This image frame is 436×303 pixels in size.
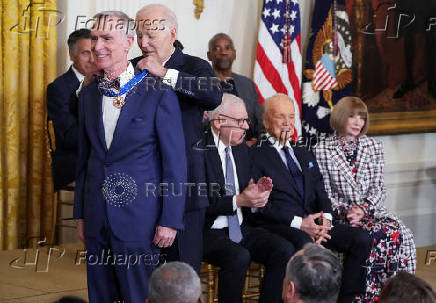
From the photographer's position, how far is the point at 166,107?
3879 millimetres

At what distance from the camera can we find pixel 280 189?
558 centimetres

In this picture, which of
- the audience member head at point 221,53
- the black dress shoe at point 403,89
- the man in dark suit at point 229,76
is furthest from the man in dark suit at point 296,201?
the black dress shoe at point 403,89

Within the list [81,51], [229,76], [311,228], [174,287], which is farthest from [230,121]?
[174,287]

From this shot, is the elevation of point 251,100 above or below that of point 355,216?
above

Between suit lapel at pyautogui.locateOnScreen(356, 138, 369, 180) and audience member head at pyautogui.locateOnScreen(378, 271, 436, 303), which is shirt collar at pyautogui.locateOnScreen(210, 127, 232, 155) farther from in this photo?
audience member head at pyautogui.locateOnScreen(378, 271, 436, 303)

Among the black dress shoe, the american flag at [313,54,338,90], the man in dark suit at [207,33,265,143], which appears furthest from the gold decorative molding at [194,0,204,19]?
the black dress shoe

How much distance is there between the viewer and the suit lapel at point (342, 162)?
6230 mm

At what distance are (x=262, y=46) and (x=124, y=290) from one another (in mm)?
4388

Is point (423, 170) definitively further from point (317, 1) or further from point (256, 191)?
point (256, 191)

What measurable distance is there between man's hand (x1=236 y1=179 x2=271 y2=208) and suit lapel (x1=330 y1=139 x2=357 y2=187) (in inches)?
49.2

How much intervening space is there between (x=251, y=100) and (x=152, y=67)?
318cm

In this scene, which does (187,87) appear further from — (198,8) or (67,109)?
(198,8)

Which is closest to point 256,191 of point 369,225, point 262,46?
point 369,225

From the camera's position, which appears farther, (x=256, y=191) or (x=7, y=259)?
(x=7, y=259)
